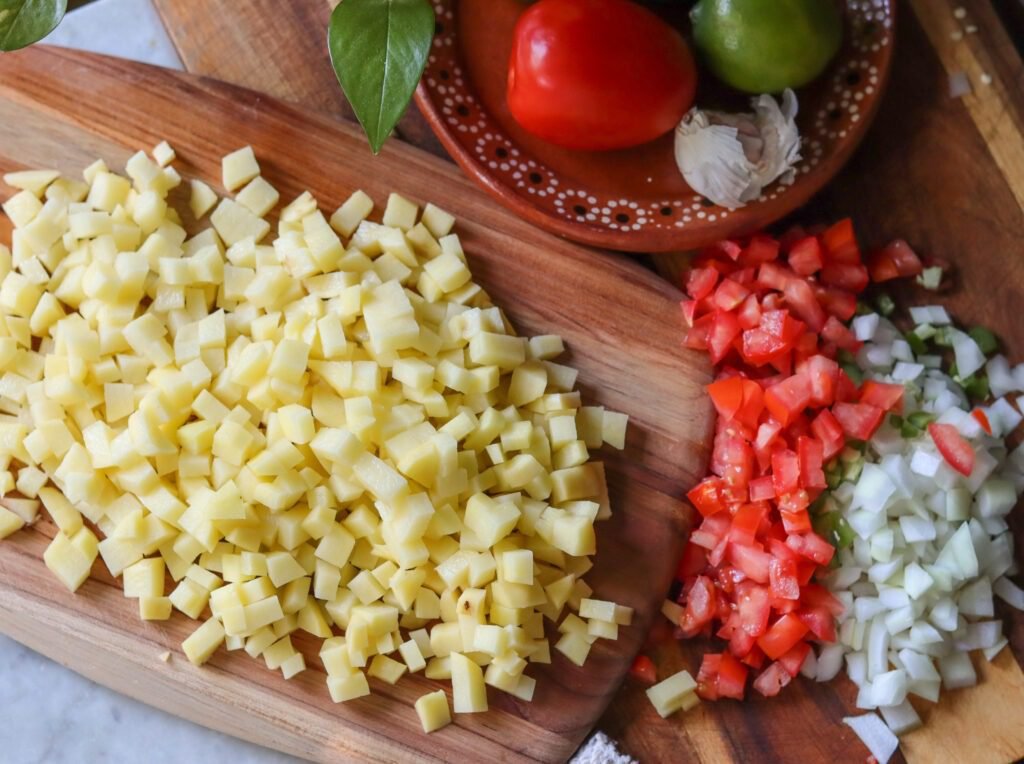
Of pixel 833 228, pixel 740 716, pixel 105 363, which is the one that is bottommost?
pixel 740 716

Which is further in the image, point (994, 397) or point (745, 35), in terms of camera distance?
point (994, 397)

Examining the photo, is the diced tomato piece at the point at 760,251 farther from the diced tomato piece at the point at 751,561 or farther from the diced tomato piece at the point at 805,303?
the diced tomato piece at the point at 751,561

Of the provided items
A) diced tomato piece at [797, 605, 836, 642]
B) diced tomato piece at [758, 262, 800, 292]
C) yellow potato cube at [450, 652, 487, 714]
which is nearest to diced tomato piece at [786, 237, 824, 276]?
diced tomato piece at [758, 262, 800, 292]

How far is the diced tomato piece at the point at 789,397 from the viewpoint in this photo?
1.68m

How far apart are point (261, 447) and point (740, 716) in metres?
0.90

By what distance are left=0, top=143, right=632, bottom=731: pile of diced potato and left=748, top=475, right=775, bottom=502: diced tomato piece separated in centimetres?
23

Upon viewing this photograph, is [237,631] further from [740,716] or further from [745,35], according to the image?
[745,35]

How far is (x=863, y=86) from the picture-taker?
5.61 ft

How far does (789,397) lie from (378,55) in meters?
0.83

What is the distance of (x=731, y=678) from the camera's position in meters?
1.69

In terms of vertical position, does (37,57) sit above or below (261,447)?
above

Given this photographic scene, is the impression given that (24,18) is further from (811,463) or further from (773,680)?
(773,680)

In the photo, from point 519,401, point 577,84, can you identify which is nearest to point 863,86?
point 577,84

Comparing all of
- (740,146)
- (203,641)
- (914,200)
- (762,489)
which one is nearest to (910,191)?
(914,200)
